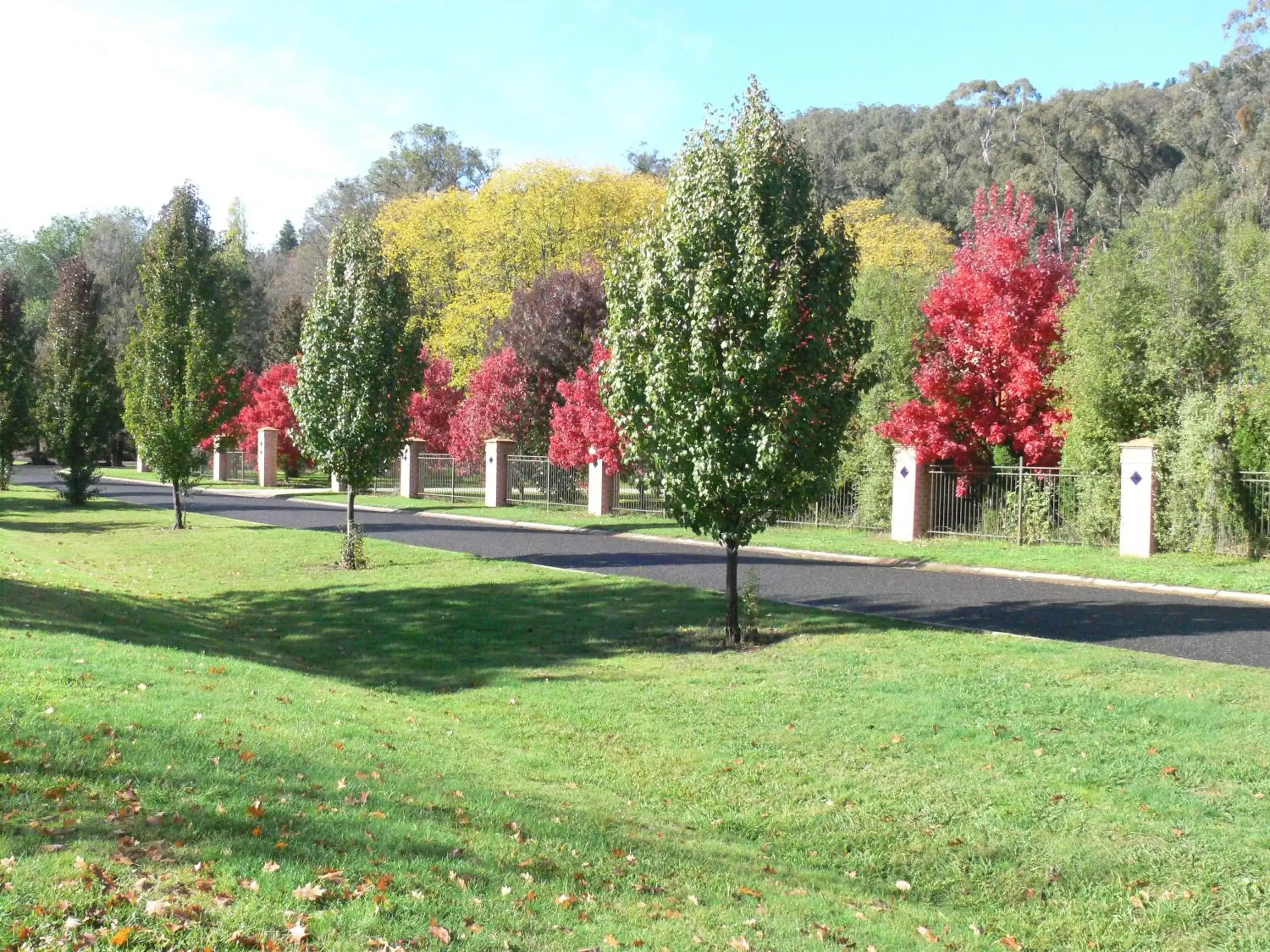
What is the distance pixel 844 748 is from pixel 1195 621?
694 cm

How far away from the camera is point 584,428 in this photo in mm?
31641

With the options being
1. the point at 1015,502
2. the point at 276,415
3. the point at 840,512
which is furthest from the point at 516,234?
the point at 1015,502

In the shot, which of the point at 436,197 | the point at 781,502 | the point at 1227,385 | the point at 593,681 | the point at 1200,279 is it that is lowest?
the point at 593,681

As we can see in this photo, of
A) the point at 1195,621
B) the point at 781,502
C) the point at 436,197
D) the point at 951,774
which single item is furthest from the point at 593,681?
the point at 436,197

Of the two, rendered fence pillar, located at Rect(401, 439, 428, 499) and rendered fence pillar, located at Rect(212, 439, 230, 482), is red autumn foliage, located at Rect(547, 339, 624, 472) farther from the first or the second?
rendered fence pillar, located at Rect(212, 439, 230, 482)

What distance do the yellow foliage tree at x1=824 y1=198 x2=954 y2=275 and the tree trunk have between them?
3534 centimetres

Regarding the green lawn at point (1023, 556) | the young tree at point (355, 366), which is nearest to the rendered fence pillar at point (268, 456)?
the green lawn at point (1023, 556)

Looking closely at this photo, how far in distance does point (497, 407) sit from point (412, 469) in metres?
5.42

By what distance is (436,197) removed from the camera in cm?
5300

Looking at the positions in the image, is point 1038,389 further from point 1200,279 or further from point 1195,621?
point 1195,621

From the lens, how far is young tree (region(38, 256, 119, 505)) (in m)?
36.2

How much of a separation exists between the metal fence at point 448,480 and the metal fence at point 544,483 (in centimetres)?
230

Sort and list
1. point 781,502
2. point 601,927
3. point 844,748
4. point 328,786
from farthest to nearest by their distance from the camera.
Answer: point 781,502
point 844,748
point 328,786
point 601,927

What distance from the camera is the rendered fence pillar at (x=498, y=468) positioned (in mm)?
36719
